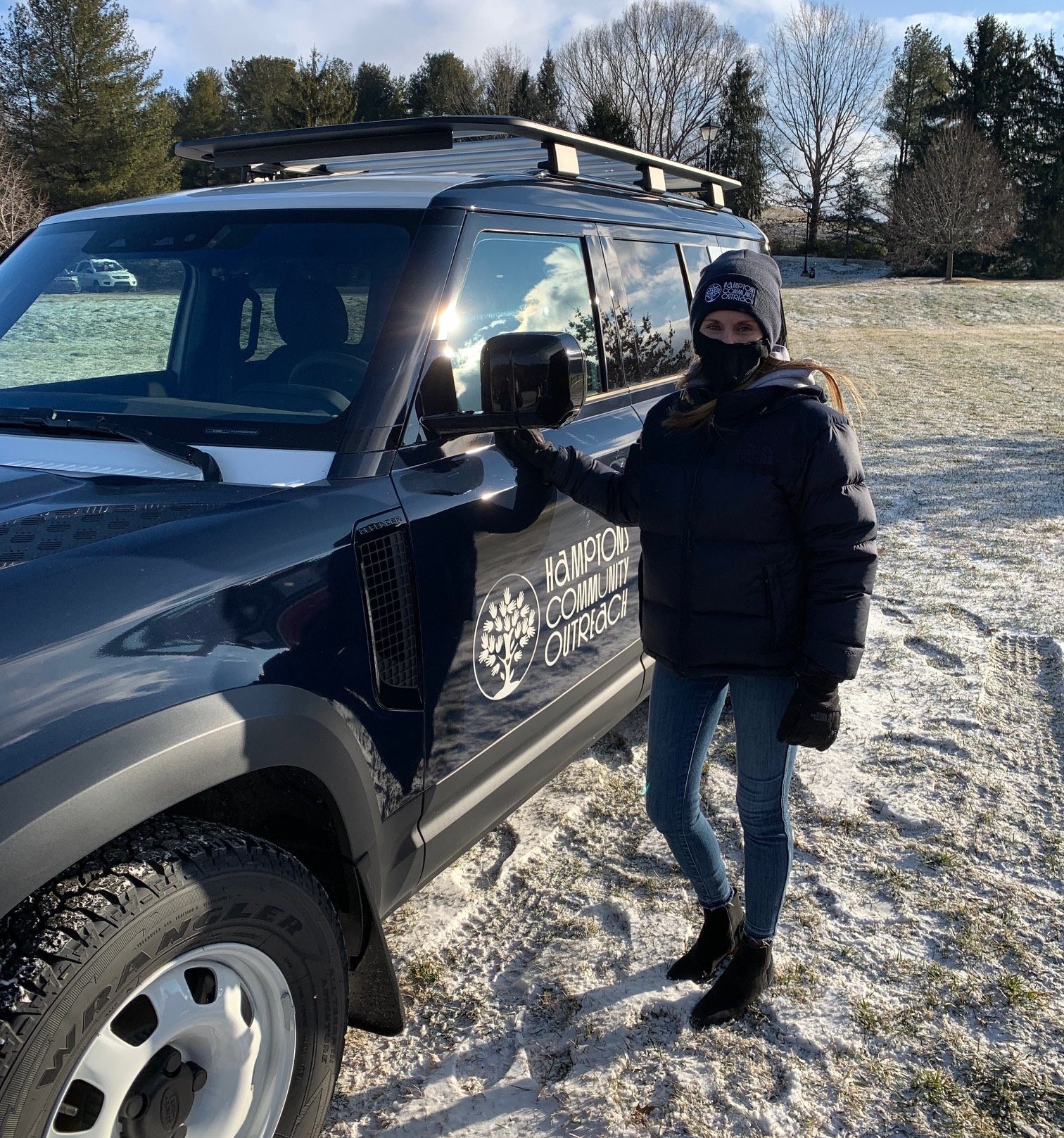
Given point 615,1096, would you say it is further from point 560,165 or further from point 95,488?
point 560,165

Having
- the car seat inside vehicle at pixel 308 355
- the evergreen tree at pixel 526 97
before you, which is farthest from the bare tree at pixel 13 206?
the evergreen tree at pixel 526 97

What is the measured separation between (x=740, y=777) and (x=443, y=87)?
66.0 meters

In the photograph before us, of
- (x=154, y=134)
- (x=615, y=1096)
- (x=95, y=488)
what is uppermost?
(x=154, y=134)

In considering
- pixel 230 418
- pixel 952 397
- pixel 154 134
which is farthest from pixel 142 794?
pixel 154 134

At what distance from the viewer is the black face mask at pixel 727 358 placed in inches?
93.0

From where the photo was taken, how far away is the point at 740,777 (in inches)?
102

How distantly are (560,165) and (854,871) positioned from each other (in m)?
2.55

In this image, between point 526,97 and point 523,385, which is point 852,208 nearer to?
point 526,97

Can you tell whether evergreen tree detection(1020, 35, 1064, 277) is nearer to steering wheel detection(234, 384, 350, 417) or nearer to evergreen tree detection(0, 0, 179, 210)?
evergreen tree detection(0, 0, 179, 210)

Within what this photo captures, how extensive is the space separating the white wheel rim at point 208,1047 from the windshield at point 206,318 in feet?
3.73

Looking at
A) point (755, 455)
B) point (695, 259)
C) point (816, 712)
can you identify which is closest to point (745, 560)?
point (755, 455)

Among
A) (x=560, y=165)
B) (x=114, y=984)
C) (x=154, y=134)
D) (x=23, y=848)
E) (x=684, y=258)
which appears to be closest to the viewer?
(x=23, y=848)

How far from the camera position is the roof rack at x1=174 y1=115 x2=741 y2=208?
3.02m

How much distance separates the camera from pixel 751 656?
2383 millimetres
